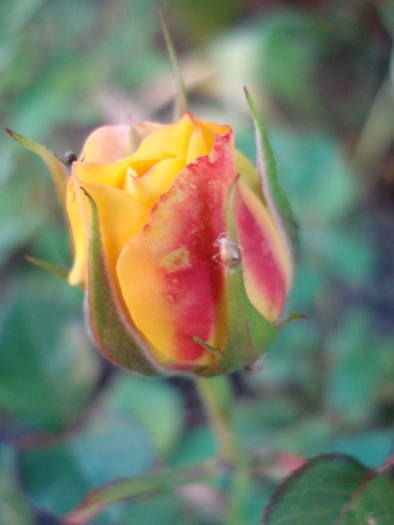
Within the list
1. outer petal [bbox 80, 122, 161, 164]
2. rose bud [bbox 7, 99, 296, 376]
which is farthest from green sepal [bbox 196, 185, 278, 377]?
outer petal [bbox 80, 122, 161, 164]

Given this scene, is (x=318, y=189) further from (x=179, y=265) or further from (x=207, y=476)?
(x=179, y=265)

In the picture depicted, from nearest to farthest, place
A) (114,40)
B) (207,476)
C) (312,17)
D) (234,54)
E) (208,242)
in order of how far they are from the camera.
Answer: (208,242) → (207,476) → (114,40) → (234,54) → (312,17)

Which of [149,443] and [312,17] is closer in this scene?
[149,443]

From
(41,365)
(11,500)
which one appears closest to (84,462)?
(41,365)

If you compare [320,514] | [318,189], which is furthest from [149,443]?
[318,189]

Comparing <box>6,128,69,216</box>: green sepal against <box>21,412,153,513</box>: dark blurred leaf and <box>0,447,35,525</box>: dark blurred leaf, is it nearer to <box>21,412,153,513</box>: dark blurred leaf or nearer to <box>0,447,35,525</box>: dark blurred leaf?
<box>21,412,153,513</box>: dark blurred leaf

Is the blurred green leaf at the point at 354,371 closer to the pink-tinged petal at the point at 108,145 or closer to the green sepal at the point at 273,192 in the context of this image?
the green sepal at the point at 273,192

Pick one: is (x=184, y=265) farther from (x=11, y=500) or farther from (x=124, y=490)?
(x=11, y=500)
